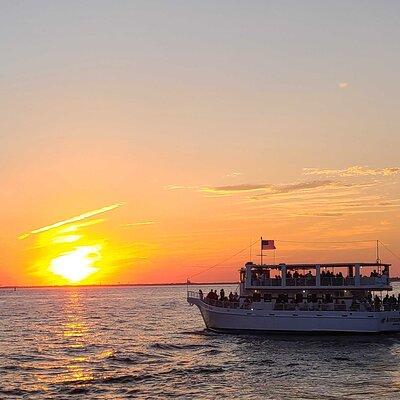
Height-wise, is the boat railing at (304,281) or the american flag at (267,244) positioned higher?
the american flag at (267,244)

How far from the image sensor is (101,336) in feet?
230

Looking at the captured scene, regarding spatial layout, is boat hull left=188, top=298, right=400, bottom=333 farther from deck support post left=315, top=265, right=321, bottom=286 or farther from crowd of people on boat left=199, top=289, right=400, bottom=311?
deck support post left=315, top=265, right=321, bottom=286

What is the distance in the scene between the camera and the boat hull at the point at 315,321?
5706 centimetres

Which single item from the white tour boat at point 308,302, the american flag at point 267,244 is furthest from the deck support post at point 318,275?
the american flag at point 267,244

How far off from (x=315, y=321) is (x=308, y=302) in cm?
270

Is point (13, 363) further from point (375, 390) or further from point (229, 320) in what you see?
point (375, 390)

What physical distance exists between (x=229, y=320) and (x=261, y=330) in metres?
3.43

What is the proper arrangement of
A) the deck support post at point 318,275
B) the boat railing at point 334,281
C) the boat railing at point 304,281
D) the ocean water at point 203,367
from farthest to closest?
the boat railing at point 304,281
the deck support post at point 318,275
the boat railing at point 334,281
the ocean water at point 203,367

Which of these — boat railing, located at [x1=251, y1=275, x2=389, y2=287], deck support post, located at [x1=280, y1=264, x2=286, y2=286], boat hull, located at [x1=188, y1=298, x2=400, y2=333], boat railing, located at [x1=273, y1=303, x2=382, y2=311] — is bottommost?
boat hull, located at [x1=188, y1=298, x2=400, y2=333]

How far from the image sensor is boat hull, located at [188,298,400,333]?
57.1m

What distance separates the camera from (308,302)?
60.1 metres

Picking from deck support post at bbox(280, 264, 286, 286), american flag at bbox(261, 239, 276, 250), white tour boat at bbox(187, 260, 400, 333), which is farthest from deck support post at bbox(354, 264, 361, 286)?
american flag at bbox(261, 239, 276, 250)

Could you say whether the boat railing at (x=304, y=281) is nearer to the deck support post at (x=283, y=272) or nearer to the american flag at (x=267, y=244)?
the deck support post at (x=283, y=272)

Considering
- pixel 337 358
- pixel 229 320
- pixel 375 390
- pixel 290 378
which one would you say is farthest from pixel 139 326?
pixel 375 390
